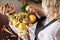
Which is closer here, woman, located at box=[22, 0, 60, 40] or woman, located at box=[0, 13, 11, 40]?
woman, located at box=[22, 0, 60, 40]

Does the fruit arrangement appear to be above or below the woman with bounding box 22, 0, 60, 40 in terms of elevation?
below

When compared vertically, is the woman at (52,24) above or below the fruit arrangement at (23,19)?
above

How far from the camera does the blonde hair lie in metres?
1.02

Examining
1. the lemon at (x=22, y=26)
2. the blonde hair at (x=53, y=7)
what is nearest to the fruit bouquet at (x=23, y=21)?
the lemon at (x=22, y=26)

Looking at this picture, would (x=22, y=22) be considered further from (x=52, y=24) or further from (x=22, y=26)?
(x=52, y=24)

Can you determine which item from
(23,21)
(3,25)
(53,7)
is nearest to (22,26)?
(23,21)

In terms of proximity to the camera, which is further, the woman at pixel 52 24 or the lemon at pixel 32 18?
the lemon at pixel 32 18

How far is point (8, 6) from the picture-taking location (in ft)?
5.96

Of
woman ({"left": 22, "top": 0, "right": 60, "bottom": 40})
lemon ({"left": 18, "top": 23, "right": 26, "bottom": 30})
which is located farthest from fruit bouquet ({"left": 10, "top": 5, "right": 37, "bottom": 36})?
woman ({"left": 22, "top": 0, "right": 60, "bottom": 40})

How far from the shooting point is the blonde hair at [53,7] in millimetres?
1017

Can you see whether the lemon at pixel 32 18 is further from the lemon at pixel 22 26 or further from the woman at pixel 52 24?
the woman at pixel 52 24

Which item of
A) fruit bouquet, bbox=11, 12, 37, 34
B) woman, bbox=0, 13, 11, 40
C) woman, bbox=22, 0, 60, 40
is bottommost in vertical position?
woman, bbox=0, 13, 11, 40

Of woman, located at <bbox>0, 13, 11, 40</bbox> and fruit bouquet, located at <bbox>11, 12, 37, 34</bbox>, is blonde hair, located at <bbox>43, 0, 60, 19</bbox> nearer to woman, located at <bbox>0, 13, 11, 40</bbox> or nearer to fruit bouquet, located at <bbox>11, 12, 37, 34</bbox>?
fruit bouquet, located at <bbox>11, 12, 37, 34</bbox>

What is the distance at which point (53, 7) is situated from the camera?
1.04 meters
